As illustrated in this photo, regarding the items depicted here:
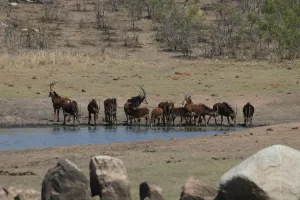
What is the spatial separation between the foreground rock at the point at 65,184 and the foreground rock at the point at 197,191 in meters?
1.21

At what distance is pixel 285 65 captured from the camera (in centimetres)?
3441

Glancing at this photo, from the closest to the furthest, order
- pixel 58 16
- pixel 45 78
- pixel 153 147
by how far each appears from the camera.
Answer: pixel 153 147 < pixel 45 78 < pixel 58 16

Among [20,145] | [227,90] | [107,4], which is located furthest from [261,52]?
[20,145]

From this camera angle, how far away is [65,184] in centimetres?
1059

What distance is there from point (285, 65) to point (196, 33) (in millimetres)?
8333

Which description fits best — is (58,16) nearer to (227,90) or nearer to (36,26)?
(36,26)

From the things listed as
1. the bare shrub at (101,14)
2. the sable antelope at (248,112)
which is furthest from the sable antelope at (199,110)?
the bare shrub at (101,14)

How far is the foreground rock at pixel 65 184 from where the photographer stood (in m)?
10.6

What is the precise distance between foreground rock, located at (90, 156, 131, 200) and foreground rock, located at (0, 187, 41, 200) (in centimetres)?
101

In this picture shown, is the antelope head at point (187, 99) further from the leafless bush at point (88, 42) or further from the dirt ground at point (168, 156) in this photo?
the leafless bush at point (88, 42)

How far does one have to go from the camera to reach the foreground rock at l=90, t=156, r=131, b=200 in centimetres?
1080

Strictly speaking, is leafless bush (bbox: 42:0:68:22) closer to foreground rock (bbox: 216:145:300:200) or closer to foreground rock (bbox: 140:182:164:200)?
foreground rock (bbox: 140:182:164:200)

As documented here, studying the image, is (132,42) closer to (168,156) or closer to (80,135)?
(80,135)

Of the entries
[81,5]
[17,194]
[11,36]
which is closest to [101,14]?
[81,5]
